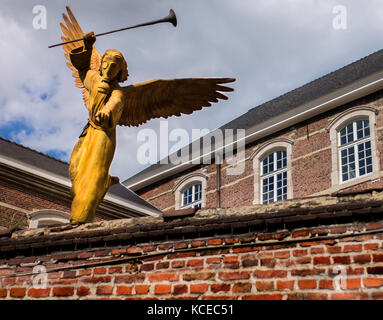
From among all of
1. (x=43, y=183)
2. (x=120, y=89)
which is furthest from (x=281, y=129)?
(x=120, y=89)

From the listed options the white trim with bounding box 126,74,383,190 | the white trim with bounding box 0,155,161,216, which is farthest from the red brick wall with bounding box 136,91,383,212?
the white trim with bounding box 0,155,161,216

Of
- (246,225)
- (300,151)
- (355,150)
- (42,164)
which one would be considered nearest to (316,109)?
(300,151)

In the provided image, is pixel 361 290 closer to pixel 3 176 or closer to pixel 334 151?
pixel 3 176

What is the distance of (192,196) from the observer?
24688 millimetres

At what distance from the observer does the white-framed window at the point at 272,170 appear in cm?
2108

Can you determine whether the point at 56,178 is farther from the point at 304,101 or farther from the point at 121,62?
the point at 304,101

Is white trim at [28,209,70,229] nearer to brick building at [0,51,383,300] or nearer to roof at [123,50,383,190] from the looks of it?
roof at [123,50,383,190]

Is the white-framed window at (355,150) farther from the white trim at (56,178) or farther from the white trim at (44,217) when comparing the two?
the white trim at (44,217)

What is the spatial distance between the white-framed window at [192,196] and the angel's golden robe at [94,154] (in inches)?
673

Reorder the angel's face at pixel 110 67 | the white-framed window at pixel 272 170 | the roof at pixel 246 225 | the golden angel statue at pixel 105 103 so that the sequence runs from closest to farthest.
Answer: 1. the roof at pixel 246 225
2. the golden angel statue at pixel 105 103
3. the angel's face at pixel 110 67
4. the white-framed window at pixel 272 170

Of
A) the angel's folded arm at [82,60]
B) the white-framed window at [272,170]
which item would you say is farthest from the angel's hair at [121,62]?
the white-framed window at [272,170]

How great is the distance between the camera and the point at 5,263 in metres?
5.64
